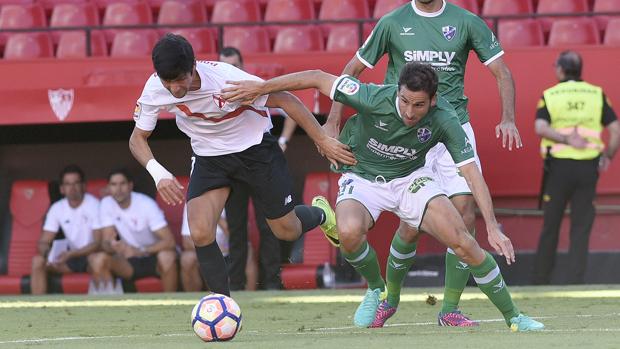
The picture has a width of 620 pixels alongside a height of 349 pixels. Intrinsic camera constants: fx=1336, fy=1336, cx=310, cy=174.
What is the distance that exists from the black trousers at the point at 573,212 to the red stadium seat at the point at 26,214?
5398 millimetres

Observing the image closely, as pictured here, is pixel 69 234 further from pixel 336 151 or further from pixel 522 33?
pixel 336 151

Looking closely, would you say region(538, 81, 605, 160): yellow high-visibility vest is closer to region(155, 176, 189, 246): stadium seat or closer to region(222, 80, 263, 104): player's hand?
region(155, 176, 189, 246): stadium seat

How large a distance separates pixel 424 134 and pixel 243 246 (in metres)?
5.18

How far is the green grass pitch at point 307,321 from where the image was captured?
23.8 ft

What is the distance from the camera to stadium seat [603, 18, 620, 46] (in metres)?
14.2

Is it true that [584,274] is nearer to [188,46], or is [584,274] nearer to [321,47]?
[321,47]

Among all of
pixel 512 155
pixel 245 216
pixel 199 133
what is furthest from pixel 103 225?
pixel 199 133

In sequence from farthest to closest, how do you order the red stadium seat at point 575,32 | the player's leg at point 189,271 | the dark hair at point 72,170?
the red stadium seat at point 575,32, the dark hair at point 72,170, the player's leg at point 189,271

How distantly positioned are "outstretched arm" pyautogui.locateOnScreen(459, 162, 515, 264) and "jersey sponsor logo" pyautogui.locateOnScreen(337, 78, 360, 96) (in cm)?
85

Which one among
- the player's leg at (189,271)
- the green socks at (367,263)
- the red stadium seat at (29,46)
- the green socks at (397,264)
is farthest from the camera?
the red stadium seat at (29,46)

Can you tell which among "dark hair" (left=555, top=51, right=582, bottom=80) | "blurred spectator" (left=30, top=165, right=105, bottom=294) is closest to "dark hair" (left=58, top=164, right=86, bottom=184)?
"blurred spectator" (left=30, top=165, right=105, bottom=294)

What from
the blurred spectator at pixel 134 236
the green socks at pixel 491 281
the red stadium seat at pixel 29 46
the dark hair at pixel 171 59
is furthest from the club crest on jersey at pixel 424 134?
the red stadium seat at pixel 29 46

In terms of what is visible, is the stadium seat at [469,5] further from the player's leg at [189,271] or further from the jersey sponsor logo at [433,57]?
the jersey sponsor logo at [433,57]

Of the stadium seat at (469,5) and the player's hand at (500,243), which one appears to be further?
the stadium seat at (469,5)
